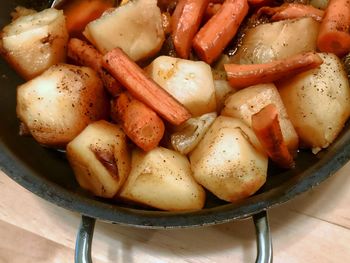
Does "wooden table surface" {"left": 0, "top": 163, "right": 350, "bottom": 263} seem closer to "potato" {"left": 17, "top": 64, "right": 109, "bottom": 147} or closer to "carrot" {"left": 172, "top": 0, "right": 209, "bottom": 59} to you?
"potato" {"left": 17, "top": 64, "right": 109, "bottom": 147}

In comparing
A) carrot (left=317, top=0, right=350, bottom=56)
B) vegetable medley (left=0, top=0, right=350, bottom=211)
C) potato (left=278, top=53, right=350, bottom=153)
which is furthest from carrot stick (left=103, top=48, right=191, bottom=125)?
carrot (left=317, top=0, right=350, bottom=56)

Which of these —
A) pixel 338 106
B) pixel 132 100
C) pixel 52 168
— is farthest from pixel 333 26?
pixel 52 168

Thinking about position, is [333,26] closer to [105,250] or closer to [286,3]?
[286,3]

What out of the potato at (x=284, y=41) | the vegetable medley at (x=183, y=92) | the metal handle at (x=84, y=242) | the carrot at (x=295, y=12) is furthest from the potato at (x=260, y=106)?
the metal handle at (x=84, y=242)

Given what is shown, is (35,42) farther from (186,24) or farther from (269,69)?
(269,69)

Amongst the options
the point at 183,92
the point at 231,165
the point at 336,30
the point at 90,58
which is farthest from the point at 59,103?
the point at 336,30

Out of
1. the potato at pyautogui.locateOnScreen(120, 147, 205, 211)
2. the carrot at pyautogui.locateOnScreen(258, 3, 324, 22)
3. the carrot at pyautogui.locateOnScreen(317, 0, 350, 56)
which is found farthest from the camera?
the carrot at pyautogui.locateOnScreen(258, 3, 324, 22)

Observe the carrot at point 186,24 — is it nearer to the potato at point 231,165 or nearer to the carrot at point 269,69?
the carrot at point 269,69

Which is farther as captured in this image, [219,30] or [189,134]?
[219,30]
